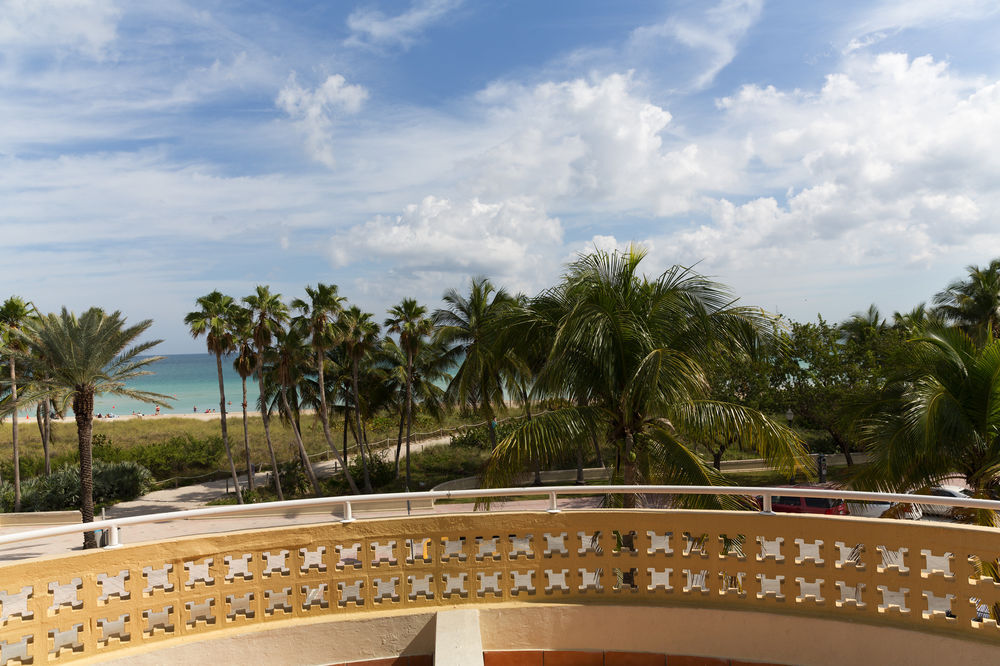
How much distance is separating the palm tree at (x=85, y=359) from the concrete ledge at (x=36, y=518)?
5857 millimetres

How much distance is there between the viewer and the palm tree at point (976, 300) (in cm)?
3108

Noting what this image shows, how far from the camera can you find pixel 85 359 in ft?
65.0

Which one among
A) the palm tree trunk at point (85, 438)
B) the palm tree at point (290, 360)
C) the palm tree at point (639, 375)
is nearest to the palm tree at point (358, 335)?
the palm tree at point (290, 360)

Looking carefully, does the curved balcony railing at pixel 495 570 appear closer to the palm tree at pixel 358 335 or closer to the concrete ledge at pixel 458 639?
the concrete ledge at pixel 458 639

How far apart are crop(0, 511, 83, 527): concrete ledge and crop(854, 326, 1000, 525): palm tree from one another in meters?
27.1

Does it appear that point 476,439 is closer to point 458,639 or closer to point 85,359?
point 85,359

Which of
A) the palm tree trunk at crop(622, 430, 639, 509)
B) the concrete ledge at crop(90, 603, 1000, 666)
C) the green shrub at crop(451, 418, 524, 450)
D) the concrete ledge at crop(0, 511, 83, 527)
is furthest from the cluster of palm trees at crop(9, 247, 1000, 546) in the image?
the green shrub at crop(451, 418, 524, 450)

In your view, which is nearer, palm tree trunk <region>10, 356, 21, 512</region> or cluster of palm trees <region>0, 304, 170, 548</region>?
cluster of palm trees <region>0, 304, 170, 548</region>

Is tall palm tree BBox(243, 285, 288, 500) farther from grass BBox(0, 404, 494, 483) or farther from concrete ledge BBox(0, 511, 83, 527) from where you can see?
grass BBox(0, 404, 494, 483)

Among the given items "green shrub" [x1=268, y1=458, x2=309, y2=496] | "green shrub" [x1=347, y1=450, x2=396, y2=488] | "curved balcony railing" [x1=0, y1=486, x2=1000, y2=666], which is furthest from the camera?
"green shrub" [x1=347, y1=450, x2=396, y2=488]

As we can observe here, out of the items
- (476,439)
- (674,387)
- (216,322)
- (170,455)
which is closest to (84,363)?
(216,322)

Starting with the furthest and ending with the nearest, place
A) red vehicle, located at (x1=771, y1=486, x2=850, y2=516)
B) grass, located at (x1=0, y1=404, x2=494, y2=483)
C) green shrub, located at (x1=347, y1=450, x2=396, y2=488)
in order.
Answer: grass, located at (x1=0, y1=404, x2=494, y2=483)
green shrub, located at (x1=347, y1=450, x2=396, y2=488)
red vehicle, located at (x1=771, y1=486, x2=850, y2=516)

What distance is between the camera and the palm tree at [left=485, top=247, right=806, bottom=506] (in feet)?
25.6

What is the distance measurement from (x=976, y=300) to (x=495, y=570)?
35276 millimetres
